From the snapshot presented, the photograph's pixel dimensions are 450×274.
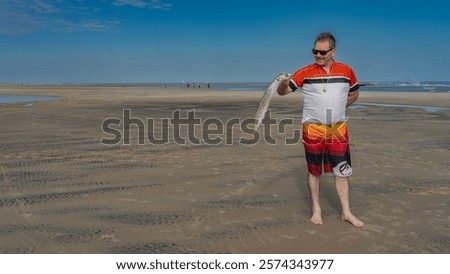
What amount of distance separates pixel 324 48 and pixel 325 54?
0.06 meters

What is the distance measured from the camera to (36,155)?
25.2ft

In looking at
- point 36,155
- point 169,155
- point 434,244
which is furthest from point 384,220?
point 36,155

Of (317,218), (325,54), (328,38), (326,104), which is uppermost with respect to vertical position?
(328,38)

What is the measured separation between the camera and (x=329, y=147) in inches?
161

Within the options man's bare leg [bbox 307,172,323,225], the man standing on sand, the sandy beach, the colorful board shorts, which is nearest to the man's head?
the man standing on sand

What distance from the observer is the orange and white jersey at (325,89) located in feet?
12.9

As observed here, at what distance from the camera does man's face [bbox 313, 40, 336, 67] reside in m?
3.86

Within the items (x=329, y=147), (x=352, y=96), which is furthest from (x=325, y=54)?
(x=329, y=147)

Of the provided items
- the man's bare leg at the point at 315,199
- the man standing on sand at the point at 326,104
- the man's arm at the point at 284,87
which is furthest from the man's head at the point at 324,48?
the man's bare leg at the point at 315,199

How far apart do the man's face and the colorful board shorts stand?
64 centimetres

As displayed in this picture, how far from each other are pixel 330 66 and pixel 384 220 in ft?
6.14

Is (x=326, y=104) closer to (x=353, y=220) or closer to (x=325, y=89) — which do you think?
(x=325, y=89)

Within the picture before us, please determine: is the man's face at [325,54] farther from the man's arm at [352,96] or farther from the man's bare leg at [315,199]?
the man's bare leg at [315,199]
